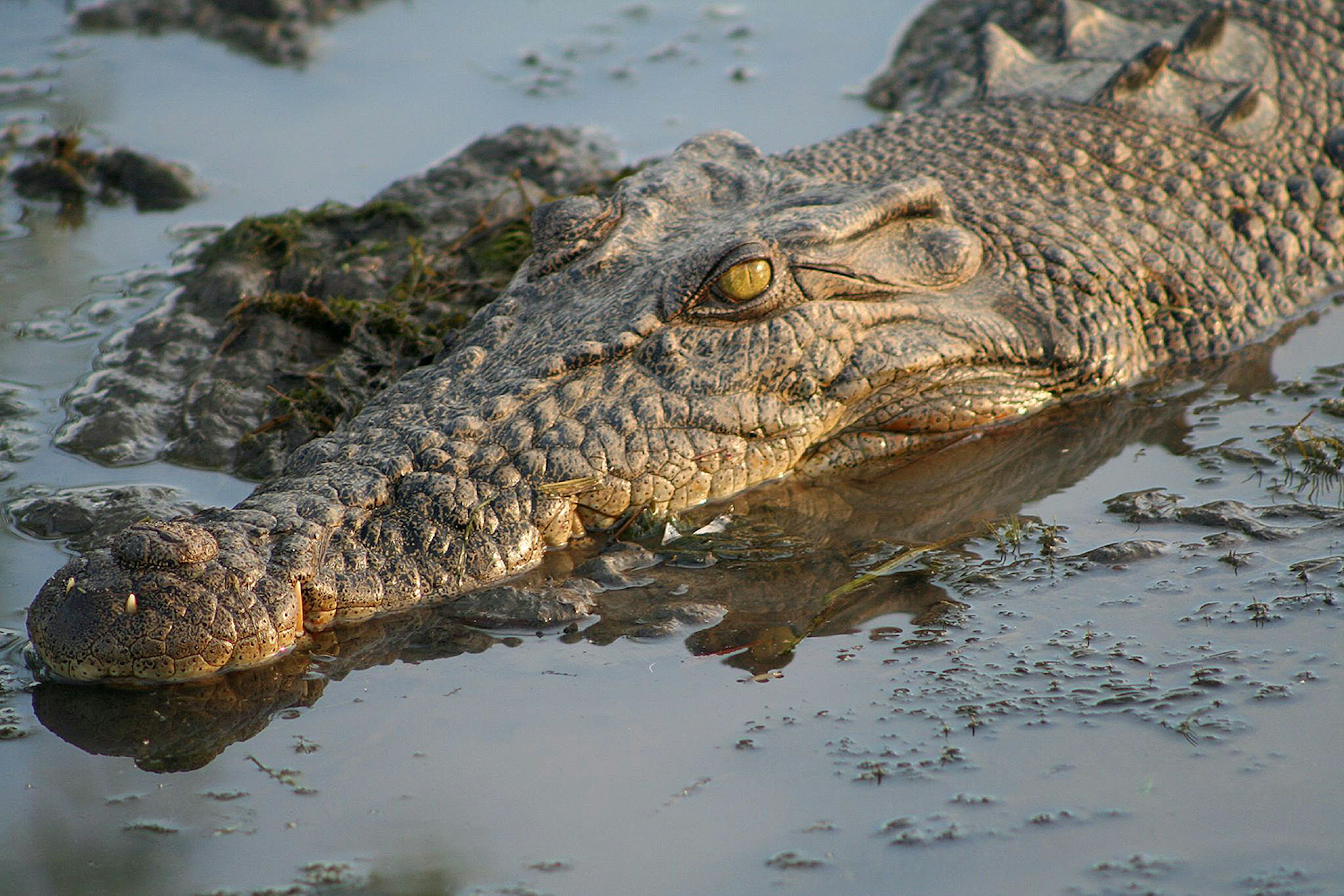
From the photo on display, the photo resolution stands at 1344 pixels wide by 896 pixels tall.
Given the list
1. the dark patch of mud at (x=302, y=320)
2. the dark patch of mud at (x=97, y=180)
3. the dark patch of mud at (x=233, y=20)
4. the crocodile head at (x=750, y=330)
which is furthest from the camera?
the dark patch of mud at (x=233, y=20)

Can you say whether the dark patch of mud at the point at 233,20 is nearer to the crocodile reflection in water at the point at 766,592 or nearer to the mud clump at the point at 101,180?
the mud clump at the point at 101,180

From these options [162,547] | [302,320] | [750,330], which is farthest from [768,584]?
[302,320]

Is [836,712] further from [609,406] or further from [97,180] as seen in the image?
[97,180]

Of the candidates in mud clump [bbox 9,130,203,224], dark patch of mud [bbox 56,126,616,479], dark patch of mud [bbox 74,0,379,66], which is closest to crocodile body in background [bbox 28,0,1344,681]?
dark patch of mud [bbox 56,126,616,479]

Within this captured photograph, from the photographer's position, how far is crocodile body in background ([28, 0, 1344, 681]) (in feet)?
12.3

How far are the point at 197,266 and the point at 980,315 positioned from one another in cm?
384

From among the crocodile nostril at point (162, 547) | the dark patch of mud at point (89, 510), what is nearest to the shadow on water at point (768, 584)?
the crocodile nostril at point (162, 547)

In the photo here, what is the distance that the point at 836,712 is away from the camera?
360 cm

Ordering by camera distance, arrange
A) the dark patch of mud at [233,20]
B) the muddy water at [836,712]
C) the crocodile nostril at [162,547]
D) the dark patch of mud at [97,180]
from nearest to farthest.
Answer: the muddy water at [836,712], the crocodile nostril at [162,547], the dark patch of mud at [97,180], the dark patch of mud at [233,20]

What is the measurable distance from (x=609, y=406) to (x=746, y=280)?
66 cm

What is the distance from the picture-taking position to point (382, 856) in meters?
3.13

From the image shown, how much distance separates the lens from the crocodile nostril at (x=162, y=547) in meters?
3.51

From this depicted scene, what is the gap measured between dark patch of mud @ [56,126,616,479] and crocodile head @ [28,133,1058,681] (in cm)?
71

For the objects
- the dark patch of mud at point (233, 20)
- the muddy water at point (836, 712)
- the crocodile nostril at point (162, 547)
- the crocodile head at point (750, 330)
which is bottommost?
the muddy water at point (836, 712)
